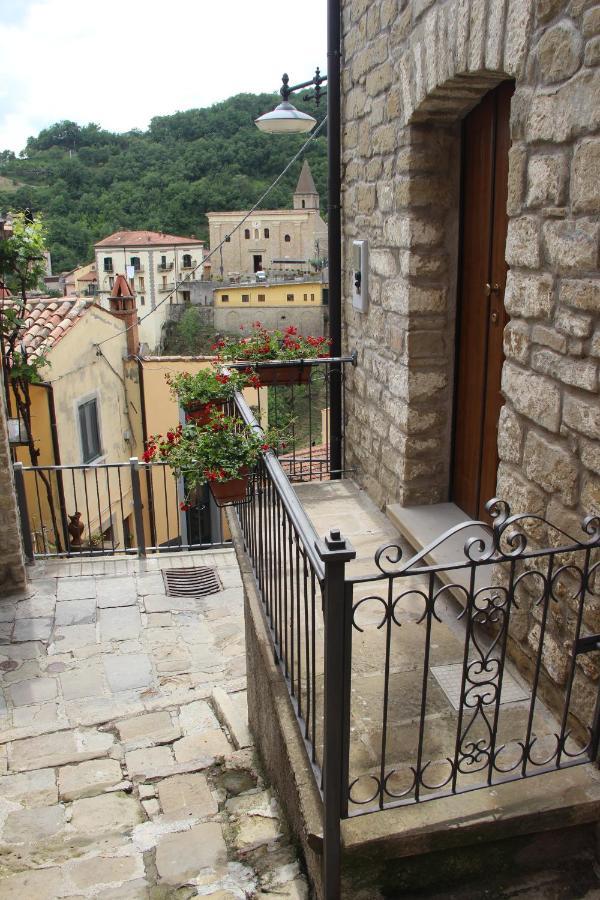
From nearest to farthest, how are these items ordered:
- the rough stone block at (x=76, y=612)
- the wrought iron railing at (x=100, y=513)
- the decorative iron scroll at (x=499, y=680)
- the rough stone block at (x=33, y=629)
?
1. the decorative iron scroll at (x=499, y=680)
2. the rough stone block at (x=33, y=629)
3. the rough stone block at (x=76, y=612)
4. the wrought iron railing at (x=100, y=513)

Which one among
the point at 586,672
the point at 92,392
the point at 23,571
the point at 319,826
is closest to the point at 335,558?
the point at 319,826

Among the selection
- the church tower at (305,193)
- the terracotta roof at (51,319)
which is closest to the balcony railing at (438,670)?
the terracotta roof at (51,319)

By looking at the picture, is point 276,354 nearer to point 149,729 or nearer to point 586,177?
point 149,729

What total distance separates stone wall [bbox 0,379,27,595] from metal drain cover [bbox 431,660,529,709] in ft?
16.2

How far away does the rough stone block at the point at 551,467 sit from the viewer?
2.46 m

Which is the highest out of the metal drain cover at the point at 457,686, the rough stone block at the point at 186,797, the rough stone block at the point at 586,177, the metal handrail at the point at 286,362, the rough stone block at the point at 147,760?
the rough stone block at the point at 586,177

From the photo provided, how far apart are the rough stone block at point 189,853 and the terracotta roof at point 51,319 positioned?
351 inches

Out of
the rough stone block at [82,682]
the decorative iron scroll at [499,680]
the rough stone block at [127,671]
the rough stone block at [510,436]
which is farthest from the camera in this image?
the rough stone block at [127,671]

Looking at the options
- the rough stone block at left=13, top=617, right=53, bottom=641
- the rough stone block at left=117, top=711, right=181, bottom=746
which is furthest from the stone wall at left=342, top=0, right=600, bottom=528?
the rough stone block at left=13, top=617, right=53, bottom=641

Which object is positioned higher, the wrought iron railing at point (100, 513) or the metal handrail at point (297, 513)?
the metal handrail at point (297, 513)

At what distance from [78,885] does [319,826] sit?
125cm

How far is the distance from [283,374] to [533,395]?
2.82m

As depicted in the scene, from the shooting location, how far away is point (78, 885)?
288 cm

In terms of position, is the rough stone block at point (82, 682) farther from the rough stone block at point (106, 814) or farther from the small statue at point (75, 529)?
the small statue at point (75, 529)
